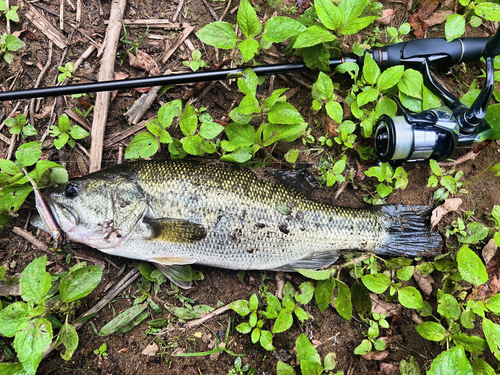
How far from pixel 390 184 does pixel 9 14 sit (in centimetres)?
428

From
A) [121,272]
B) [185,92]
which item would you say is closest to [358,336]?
[121,272]

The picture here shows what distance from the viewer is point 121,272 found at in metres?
3.32

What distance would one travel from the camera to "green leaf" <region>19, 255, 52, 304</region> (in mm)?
2824

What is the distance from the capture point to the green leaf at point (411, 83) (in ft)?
10.6

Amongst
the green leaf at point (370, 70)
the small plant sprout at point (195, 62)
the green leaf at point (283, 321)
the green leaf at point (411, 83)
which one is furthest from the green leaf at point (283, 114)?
the green leaf at point (283, 321)

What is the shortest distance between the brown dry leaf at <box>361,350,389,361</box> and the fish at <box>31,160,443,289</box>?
103 centimetres

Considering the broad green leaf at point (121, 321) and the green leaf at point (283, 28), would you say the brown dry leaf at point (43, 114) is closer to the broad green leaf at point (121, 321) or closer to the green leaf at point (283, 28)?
the broad green leaf at point (121, 321)

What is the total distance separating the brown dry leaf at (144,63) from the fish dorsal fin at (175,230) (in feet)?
5.32

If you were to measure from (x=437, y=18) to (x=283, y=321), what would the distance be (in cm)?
366

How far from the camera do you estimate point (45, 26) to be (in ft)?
11.6

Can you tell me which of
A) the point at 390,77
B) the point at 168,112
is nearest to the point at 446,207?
the point at 390,77

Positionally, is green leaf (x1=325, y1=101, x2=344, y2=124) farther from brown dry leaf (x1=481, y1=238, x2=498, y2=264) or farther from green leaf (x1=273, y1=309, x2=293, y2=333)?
brown dry leaf (x1=481, y1=238, x2=498, y2=264)

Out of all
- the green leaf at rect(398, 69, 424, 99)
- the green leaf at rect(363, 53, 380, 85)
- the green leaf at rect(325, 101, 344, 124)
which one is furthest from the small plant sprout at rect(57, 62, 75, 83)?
the green leaf at rect(398, 69, 424, 99)

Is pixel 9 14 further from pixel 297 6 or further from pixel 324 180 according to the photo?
pixel 324 180
